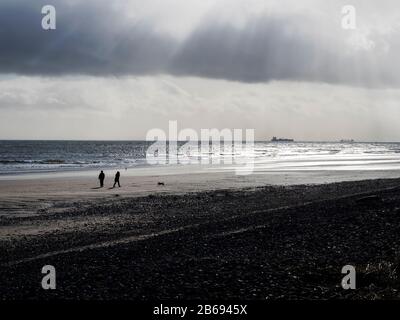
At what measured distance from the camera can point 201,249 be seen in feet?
52.9

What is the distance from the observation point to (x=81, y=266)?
14.8m

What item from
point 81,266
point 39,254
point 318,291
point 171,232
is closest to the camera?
point 318,291

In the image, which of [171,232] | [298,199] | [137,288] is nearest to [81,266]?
[137,288]

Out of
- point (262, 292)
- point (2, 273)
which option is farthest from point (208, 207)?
point (262, 292)

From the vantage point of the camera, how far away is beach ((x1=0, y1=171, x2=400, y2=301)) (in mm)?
11750

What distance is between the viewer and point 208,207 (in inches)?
1153

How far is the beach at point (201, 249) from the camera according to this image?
11750mm

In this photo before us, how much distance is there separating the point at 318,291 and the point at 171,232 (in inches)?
388

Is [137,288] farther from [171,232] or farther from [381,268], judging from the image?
[171,232]

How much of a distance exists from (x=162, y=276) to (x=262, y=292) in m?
3.06

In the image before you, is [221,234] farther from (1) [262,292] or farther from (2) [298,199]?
(2) [298,199]
